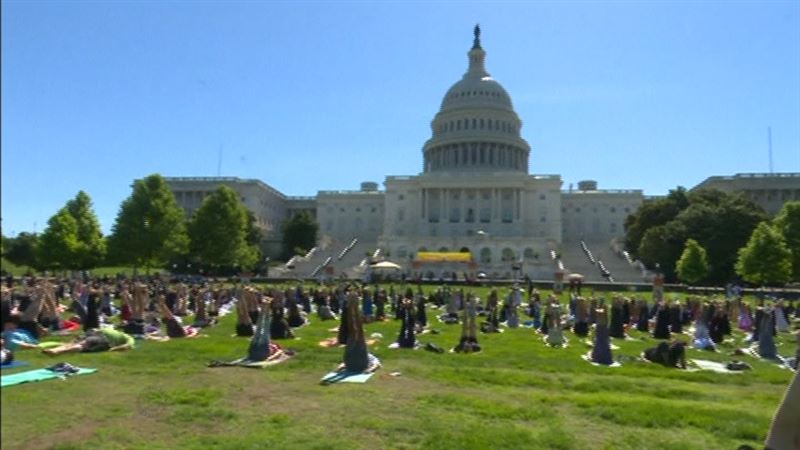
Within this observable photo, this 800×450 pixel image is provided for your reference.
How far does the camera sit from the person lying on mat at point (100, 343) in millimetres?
16173

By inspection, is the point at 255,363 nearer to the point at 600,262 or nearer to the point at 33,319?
the point at 33,319

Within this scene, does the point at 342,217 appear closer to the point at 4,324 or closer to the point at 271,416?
the point at 271,416

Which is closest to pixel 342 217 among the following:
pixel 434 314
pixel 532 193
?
pixel 532 193

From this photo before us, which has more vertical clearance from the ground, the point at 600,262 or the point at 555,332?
Answer: the point at 600,262

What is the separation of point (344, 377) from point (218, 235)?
5808cm

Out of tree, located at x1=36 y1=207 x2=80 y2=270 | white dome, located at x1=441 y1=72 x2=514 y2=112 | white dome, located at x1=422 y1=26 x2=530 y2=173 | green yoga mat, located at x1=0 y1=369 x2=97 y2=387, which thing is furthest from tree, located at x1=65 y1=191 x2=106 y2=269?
white dome, located at x1=441 y1=72 x2=514 y2=112

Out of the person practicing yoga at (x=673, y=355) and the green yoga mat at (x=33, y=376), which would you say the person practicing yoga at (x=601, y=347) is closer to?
the person practicing yoga at (x=673, y=355)

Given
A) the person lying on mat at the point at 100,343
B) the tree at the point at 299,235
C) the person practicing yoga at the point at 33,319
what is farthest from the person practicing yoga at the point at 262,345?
the tree at the point at 299,235

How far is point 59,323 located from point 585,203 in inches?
4342

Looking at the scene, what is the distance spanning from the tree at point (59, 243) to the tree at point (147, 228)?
3.32 m

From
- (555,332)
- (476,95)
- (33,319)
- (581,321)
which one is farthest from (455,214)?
(33,319)

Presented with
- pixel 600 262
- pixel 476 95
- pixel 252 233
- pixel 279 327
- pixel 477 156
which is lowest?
pixel 279 327

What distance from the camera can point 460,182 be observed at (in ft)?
360

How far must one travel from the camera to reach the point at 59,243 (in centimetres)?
5859
